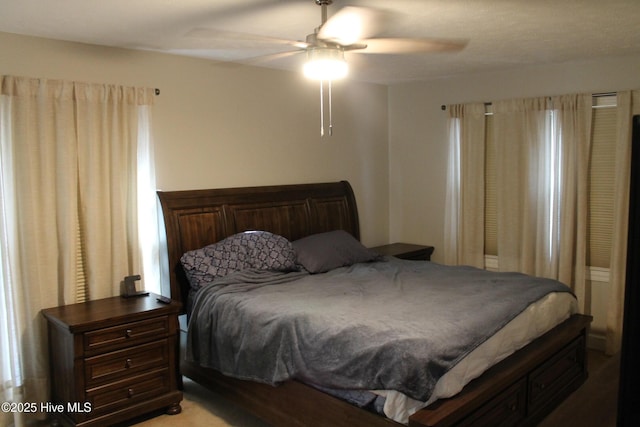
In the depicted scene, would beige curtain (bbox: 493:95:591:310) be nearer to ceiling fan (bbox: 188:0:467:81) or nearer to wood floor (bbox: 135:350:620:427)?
wood floor (bbox: 135:350:620:427)

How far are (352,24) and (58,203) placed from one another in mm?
2128

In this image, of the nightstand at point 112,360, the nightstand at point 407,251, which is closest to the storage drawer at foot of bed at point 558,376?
the nightstand at point 407,251

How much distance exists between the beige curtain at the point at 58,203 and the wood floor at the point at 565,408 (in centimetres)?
88

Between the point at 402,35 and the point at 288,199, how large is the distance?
1.82 meters

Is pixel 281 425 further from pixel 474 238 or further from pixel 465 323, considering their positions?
pixel 474 238

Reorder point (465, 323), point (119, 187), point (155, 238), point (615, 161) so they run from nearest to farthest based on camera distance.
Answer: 1. point (465, 323)
2. point (119, 187)
3. point (155, 238)
4. point (615, 161)

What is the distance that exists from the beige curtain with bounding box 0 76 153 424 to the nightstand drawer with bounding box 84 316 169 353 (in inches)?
19.6

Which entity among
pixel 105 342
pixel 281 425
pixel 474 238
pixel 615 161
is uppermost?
pixel 615 161

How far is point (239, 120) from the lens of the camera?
14.1 feet

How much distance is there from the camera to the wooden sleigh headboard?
3789mm

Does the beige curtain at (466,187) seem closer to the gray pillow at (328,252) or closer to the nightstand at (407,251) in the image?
the nightstand at (407,251)

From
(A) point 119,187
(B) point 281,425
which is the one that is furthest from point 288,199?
(B) point 281,425

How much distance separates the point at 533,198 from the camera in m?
4.53

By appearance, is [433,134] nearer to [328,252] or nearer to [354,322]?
[328,252]
